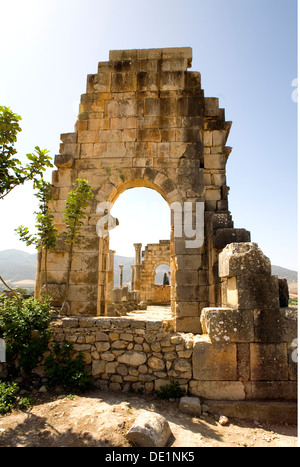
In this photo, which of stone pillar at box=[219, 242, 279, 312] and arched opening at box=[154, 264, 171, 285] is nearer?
stone pillar at box=[219, 242, 279, 312]

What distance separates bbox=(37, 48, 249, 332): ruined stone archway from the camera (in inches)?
252

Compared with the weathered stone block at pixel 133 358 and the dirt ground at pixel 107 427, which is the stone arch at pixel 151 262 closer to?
the weathered stone block at pixel 133 358

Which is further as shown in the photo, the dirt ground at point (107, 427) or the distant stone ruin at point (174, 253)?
the distant stone ruin at point (174, 253)

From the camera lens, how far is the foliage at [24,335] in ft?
14.6

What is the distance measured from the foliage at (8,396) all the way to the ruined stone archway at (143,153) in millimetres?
2242

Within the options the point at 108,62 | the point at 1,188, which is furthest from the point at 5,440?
the point at 108,62

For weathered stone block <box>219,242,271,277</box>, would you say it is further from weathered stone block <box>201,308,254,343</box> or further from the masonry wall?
the masonry wall

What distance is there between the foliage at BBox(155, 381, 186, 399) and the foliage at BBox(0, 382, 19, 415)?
2043mm

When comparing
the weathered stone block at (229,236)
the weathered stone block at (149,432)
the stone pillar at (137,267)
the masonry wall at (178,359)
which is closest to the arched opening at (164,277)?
the stone pillar at (137,267)

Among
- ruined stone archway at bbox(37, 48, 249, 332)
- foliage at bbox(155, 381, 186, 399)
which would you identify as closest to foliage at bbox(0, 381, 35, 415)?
foliage at bbox(155, 381, 186, 399)

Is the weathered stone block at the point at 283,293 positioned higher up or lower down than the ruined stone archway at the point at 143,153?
lower down
